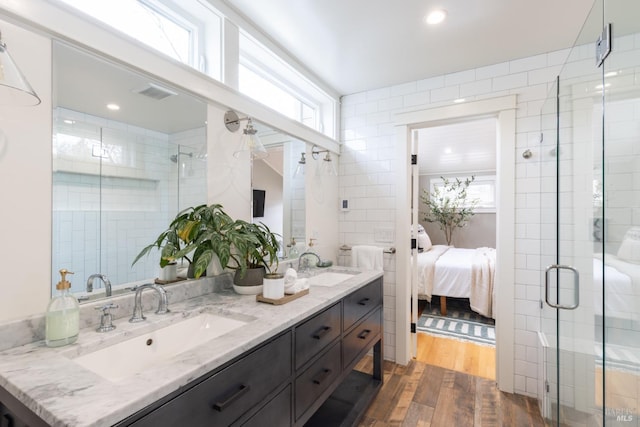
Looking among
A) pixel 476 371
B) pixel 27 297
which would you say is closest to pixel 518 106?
pixel 476 371

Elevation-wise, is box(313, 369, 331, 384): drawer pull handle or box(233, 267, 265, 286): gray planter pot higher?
box(233, 267, 265, 286): gray planter pot

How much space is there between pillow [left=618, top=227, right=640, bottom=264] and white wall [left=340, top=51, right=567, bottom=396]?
0.97 m

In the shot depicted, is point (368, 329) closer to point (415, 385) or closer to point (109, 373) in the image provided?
point (415, 385)

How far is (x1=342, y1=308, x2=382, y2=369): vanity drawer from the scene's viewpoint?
69.5 inches

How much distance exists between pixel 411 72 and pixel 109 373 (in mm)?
2732

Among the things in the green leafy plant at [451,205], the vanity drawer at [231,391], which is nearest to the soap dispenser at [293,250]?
the vanity drawer at [231,391]

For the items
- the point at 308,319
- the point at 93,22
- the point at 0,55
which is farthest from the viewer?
the point at 308,319

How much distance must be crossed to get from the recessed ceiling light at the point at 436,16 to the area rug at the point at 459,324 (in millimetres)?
2930

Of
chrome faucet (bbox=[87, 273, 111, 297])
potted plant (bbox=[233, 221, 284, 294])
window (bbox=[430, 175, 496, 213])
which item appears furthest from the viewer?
window (bbox=[430, 175, 496, 213])

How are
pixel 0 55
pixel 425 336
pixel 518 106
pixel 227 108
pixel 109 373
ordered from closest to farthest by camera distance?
pixel 0 55
pixel 109 373
pixel 227 108
pixel 518 106
pixel 425 336

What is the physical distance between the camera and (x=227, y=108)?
179 centimetres

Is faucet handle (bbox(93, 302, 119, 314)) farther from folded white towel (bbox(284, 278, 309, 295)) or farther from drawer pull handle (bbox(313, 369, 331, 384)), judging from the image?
drawer pull handle (bbox(313, 369, 331, 384))

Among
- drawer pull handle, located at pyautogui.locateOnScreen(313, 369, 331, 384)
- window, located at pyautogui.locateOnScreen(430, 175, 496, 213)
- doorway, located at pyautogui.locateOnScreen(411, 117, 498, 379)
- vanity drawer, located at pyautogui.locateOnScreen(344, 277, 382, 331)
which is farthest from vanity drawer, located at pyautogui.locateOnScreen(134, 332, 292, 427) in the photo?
window, located at pyautogui.locateOnScreen(430, 175, 496, 213)

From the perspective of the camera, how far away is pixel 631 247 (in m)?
1.32
